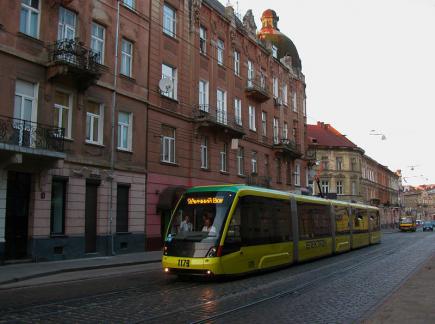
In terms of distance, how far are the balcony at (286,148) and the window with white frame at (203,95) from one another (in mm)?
10620

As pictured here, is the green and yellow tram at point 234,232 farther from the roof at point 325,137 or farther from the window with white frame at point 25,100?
the roof at point 325,137

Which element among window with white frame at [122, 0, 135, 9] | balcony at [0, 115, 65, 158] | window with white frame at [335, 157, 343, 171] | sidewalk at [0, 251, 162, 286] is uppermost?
window with white frame at [122, 0, 135, 9]

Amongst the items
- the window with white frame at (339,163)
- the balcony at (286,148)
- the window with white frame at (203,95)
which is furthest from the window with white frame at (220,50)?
the window with white frame at (339,163)

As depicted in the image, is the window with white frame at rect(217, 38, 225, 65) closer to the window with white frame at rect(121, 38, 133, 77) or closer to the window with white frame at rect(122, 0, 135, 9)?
the window with white frame at rect(122, 0, 135, 9)

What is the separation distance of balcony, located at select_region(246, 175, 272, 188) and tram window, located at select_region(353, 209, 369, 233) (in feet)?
28.2

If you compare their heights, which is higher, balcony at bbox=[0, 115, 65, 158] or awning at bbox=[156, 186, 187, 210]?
balcony at bbox=[0, 115, 65, 158]

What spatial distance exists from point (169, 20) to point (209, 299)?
68.7 ft

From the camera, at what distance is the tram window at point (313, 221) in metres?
A: 19.1

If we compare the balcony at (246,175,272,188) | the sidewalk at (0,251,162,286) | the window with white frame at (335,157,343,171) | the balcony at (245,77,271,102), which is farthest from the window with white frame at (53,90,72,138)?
the window with white frame at (335,157,343,171)

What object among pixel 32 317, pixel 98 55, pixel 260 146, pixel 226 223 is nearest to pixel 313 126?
pixel 260 146

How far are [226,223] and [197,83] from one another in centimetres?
1786

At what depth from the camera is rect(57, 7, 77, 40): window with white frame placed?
2059 cm

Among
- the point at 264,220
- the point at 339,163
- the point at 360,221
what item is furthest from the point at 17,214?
the point at 339,163

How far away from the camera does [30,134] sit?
59.5 feet
